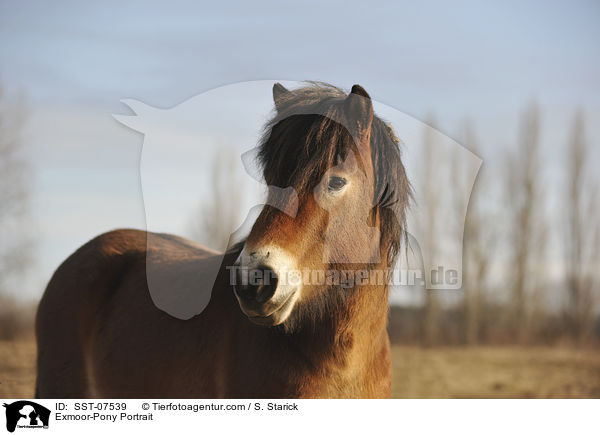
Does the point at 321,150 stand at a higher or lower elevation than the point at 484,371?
higher

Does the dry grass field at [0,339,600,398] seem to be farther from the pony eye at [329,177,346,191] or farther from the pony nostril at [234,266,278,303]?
the pony eye at [329,177,346,191]

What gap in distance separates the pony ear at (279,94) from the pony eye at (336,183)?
1.61ft

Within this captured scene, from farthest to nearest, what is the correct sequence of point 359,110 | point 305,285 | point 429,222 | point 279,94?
point 429,222
point 279,94
point 359,110
point 305,285

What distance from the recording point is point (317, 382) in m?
2.04

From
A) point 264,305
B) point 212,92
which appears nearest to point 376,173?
point 264,305

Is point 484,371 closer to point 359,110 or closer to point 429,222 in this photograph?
point 429,222

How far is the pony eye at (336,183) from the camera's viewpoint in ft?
6.30

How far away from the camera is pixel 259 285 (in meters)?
1.66

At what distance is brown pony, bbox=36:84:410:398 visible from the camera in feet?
5.91

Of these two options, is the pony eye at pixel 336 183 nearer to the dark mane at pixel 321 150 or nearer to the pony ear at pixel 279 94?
the dark mane at pixel 321 150
